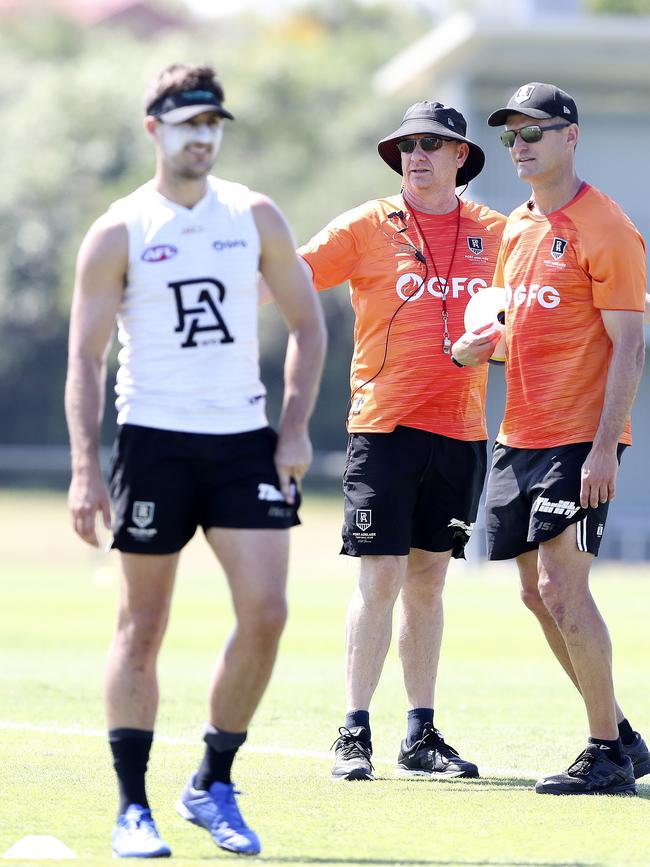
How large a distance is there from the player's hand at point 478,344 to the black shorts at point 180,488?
69.2 inches

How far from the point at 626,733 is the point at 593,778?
0.51 m

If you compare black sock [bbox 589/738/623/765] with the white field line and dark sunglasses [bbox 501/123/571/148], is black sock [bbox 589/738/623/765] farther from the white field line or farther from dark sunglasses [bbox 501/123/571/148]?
dark sunglasses [bbox 501/123/571/148]

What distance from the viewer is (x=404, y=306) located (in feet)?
25.6

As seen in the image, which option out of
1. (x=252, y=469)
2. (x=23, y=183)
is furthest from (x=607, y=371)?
(x=23, y=183)

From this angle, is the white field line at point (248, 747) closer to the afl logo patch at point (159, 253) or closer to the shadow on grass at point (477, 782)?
the shadow on grass at point (477, 782)

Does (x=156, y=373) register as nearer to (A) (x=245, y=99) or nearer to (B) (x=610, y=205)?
(B) (x=610, y=205)

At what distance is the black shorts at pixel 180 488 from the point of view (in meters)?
5.71

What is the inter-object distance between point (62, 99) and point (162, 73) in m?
48.0

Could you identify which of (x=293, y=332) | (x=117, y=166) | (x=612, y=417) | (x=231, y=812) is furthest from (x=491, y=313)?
(x=117, y=166)

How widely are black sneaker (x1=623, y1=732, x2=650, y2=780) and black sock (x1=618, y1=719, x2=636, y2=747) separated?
11mm

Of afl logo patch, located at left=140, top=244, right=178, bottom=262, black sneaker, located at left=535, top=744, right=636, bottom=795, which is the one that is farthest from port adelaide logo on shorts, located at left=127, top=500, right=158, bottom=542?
black sneaker, located at left=535, top=744, right=636, bottom=795

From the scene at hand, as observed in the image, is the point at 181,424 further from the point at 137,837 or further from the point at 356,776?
the point at 356,776

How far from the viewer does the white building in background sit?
28688 millimetres

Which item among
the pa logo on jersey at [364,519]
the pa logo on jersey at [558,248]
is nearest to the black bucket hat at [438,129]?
the pa logo on jersey at [558,248]
